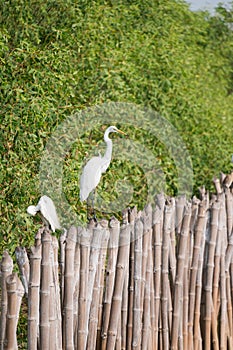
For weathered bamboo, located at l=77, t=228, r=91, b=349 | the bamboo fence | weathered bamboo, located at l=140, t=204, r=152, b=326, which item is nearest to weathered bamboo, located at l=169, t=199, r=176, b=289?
the bamboo fence

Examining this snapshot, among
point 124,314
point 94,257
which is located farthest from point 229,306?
point 94,257

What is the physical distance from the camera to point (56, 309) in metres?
2.46

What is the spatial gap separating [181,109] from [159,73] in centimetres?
35

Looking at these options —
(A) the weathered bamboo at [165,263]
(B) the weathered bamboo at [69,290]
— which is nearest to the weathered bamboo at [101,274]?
(B) the weathered bamboo at [69,290]

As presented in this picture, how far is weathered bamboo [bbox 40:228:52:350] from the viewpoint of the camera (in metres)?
2.31

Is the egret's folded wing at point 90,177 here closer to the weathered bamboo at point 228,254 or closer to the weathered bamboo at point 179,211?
the weathered bamboo at point 179,211

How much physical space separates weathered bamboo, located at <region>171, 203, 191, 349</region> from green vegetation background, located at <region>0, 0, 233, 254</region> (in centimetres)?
79

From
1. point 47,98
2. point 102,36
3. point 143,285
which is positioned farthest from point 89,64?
point 143,285

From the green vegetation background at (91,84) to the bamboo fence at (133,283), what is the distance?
663 mm

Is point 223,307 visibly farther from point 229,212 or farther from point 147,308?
point 147,308

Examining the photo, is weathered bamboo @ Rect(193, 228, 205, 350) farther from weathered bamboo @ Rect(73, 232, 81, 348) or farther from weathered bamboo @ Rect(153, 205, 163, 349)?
weathered bamboo @ Rect(73, 232, 81, 348)

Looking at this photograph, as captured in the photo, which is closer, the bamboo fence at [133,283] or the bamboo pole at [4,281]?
the bamboo pole at [4,281]

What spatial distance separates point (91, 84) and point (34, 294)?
8.38ft

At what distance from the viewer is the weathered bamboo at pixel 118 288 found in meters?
2.75
